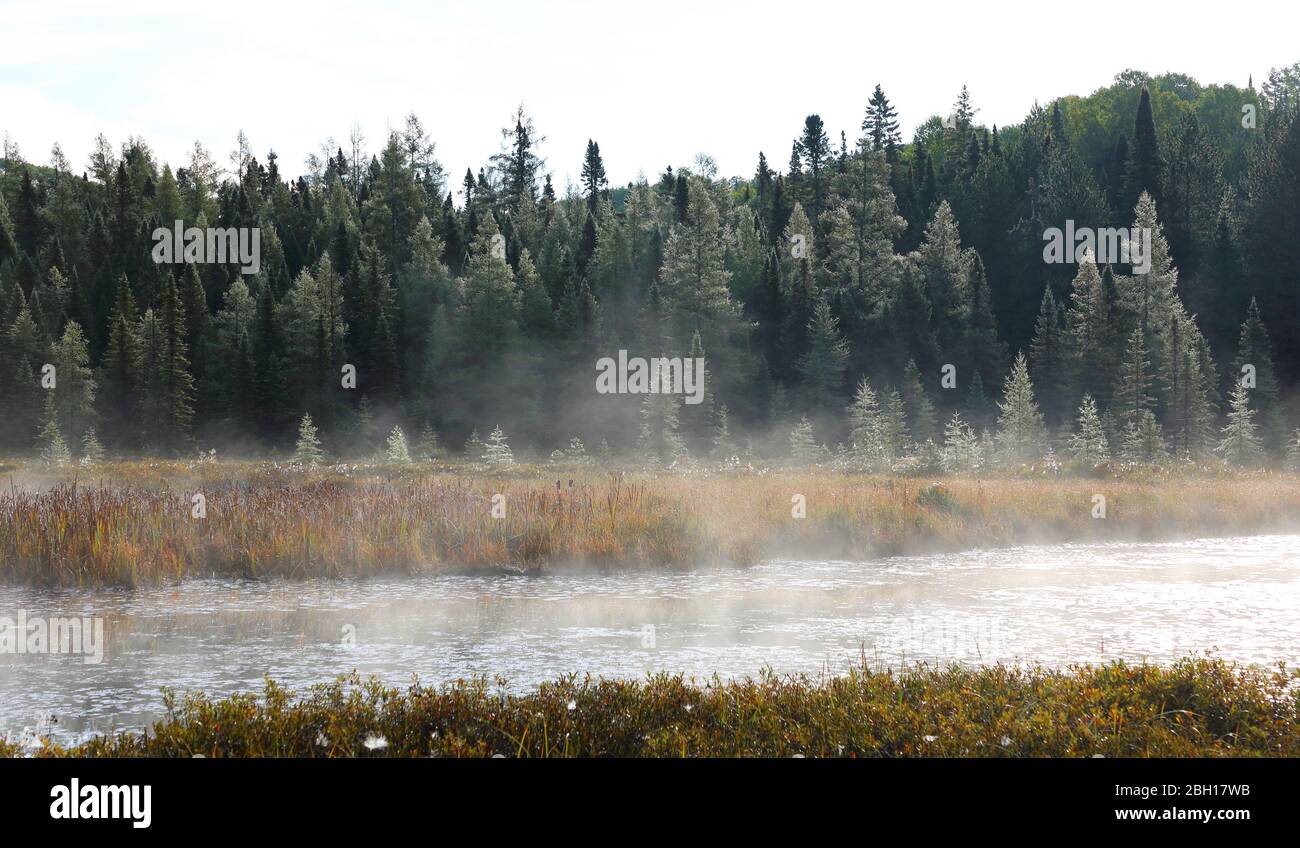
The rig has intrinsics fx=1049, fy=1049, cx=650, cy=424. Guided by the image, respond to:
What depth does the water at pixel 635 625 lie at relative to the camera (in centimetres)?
977

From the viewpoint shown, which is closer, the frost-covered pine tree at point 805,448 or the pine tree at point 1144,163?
the frost-covered pine tree at point 805,448

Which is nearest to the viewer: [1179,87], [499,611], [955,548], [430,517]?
[499,611]

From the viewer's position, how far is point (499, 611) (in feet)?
44.0

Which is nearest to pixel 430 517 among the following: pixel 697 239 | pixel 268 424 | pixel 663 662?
pixel 663 662

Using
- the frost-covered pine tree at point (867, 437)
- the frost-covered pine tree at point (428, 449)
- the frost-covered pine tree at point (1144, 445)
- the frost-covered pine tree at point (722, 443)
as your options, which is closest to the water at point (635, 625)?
the frost-covered pine tree at point (867, 437)

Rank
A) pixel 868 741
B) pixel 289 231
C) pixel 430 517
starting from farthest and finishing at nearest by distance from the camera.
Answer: pixel 289 231 → pixel 430 517 → pixel 868 741

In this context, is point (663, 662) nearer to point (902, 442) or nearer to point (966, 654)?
point (966, 654)

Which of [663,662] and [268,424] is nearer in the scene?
[663,662]

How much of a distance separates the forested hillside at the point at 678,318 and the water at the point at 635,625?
975 inches

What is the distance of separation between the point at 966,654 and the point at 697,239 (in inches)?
2142

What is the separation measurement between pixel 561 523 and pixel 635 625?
5.81 m

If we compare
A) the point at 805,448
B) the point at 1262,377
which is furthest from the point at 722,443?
the point at 1262,377

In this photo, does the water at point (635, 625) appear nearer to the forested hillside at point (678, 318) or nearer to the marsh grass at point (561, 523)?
the marsh grass at point (561, 523)
